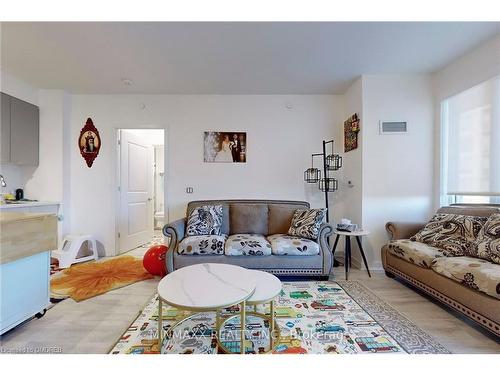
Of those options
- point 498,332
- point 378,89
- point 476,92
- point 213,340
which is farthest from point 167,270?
point 476,92

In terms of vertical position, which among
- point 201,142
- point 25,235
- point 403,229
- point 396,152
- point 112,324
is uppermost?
point 201,142

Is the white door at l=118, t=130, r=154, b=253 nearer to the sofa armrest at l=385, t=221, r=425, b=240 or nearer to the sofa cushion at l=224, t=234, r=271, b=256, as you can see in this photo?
the sofa cushion at l=224, t=234, r=271, b=256

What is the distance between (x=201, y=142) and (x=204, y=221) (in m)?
1.30

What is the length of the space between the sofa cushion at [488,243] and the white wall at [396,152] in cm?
103

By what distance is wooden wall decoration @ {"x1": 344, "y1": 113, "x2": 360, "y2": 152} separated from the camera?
10.6ft

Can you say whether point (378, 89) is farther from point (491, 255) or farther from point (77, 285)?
point (77, 285)

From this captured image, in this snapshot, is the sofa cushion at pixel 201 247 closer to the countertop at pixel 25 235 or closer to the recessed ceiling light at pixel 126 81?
the countertop at pixel 25 235

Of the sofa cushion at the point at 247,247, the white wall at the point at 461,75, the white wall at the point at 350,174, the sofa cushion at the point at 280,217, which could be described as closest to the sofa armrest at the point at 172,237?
the sofa cushion at the point at 247,247

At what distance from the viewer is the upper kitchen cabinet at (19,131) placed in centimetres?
303

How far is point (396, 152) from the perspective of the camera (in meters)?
3.14

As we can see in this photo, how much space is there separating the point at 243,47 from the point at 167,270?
247cm

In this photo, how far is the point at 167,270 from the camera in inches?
105

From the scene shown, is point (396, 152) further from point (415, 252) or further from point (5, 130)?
point (5, 130)

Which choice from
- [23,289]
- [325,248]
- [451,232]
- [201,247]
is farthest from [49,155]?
[451,232]
